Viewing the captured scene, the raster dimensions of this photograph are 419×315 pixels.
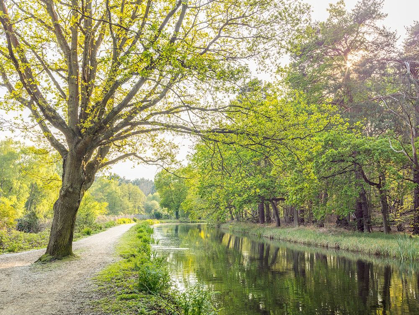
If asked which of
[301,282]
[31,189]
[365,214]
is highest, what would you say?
[31,189]

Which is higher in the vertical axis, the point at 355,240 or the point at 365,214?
the point at 365,214

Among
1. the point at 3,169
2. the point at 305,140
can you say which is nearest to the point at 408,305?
the point at 305,140

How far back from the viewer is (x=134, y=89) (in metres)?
10.2

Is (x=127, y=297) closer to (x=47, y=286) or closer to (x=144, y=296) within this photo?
(x=144, y=296)

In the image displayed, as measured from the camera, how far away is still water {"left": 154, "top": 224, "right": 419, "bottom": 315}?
348 inches

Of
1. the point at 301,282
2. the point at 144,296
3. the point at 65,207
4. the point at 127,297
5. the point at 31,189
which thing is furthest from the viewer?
the point at 31,189

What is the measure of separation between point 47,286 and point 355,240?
16.9 metres

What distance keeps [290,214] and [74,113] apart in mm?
29584

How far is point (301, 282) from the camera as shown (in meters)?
11.8

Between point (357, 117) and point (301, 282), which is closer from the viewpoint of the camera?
point (301, 282)

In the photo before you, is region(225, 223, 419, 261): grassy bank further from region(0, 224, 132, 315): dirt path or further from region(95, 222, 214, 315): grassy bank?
region(0, 224, 132, 315): dirt path

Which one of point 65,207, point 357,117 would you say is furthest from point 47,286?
point 357,117

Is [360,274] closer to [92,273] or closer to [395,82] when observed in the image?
[92,273]

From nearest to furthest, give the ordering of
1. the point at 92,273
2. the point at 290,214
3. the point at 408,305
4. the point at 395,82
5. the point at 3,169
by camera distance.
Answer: the point at 408,305 < the point at 92,273 < the point at 395,82 < the point at 290,214 < the point at 3,169
